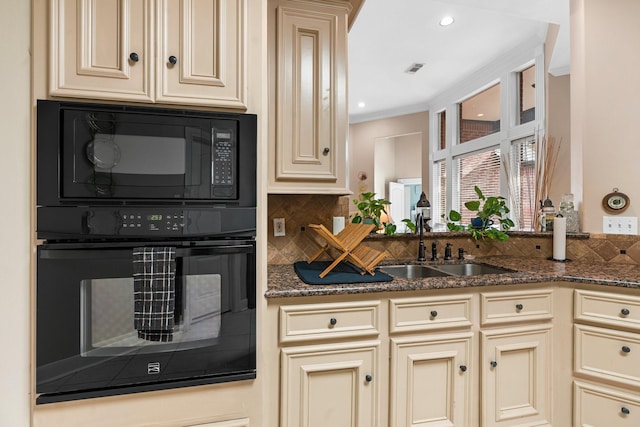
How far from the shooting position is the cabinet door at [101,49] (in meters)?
1.22

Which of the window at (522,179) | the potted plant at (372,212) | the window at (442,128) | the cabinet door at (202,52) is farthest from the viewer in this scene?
the window at (442,128)

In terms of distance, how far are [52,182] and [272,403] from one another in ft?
4.01

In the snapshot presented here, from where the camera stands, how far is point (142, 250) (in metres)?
1.24

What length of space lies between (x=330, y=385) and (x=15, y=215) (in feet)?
4.60

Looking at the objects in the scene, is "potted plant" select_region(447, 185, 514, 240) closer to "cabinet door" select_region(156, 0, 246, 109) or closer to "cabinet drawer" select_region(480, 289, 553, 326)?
"cabinet drawer" select_region(480, 289, 553, 326)

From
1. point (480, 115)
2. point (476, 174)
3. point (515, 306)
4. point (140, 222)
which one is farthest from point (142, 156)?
point (480, 115)

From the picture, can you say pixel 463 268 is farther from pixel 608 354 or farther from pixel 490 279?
pixel 608 354

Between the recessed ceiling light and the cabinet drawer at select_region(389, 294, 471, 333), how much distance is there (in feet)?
8.54

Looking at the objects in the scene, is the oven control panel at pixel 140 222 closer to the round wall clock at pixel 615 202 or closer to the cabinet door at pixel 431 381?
the cabinet door at pixel 431 381

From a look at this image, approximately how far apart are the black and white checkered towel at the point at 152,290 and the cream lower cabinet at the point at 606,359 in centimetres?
193

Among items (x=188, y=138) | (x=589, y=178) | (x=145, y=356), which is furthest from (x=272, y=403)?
(x=589, y=178)

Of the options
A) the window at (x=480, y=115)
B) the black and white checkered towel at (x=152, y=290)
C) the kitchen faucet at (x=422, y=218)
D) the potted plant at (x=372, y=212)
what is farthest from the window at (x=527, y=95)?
the black and white checkered towel at (x=152, y=290)

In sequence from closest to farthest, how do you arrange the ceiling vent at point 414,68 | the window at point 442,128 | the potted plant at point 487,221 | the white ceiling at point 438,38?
the potted plant at point 487,221, the white ceiling at point 438,38, the ceiling vent at point 414,68, the window at point 442,128

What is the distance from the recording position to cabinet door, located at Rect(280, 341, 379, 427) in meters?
1.45
